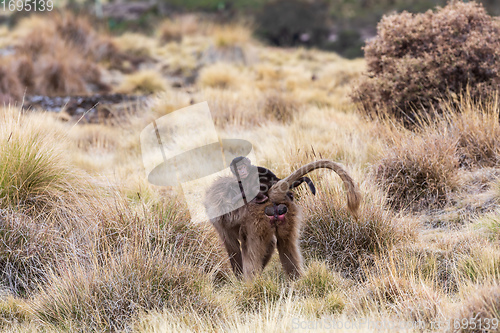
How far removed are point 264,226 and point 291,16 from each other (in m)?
26.8

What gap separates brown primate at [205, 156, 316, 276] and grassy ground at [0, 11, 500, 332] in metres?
0.29

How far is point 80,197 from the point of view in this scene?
444 centimetres

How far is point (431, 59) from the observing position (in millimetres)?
6199

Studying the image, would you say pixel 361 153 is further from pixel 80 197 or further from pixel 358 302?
pixel 80 197

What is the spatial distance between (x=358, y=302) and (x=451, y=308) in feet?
1.84

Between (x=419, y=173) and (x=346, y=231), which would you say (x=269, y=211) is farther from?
(x=419, y=173)

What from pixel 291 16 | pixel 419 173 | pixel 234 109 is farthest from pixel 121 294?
pixel 291 16

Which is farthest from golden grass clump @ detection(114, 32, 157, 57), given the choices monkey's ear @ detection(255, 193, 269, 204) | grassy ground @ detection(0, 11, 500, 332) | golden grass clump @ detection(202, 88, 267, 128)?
monkey's ear @ detection(255, 193, 269, 204)

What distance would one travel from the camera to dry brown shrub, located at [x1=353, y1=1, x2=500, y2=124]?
6.11 meters

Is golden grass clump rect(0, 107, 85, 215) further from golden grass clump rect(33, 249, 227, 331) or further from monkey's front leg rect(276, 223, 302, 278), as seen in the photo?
monkey's front leg rect(276, 223, 302, 278)

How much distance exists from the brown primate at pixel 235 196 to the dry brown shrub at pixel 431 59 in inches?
129

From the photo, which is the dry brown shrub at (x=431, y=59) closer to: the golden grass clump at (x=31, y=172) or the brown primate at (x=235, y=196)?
the brown primate at (x=235, y=196)

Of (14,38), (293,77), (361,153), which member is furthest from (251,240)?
(14,38)

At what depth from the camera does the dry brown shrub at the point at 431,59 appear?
6.11 m
